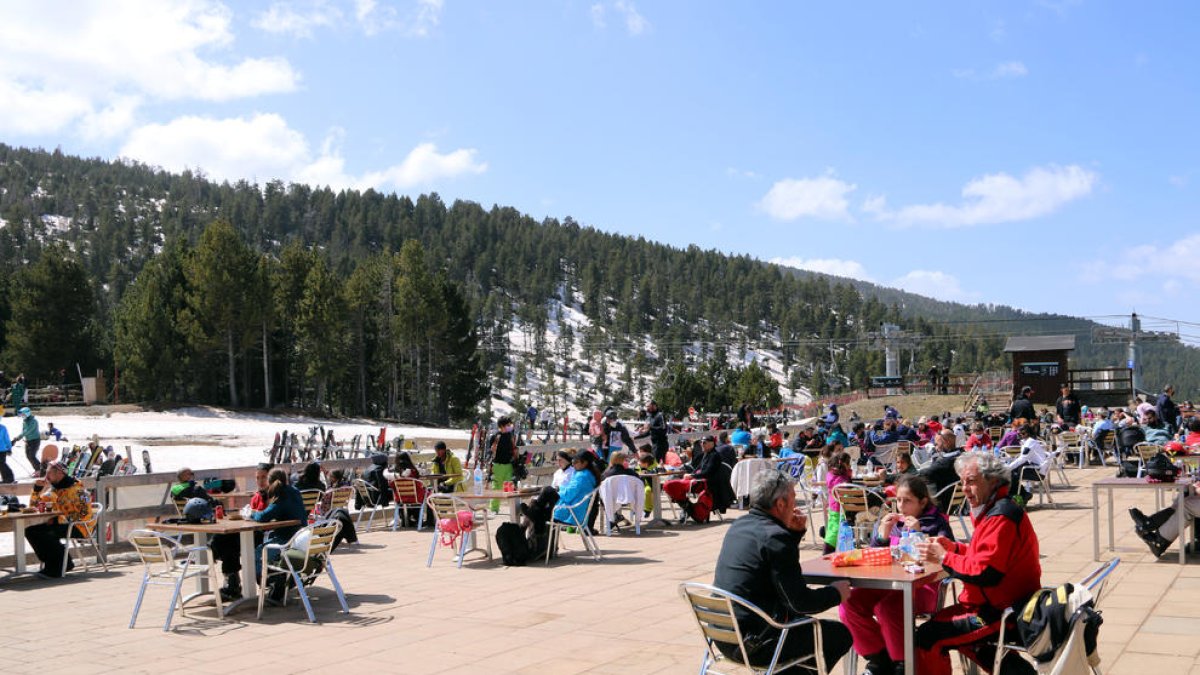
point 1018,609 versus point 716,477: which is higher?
point 1018,609

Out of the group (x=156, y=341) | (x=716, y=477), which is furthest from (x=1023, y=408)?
(x=156, y=341)

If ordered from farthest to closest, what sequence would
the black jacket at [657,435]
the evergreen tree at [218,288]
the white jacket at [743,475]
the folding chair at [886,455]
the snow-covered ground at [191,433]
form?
the evergreen tree at [218,288] → the snow-covered ground at [191,433] → the black jacket at [657,435] → the folding chair at [886,455] → the white jacket at [743,475]

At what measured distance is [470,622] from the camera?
695cm

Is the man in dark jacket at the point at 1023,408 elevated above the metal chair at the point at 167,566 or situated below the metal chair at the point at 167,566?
above

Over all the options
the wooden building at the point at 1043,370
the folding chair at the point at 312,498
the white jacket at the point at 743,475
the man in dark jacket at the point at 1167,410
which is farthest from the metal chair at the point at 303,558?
the wooden building at the point at 1043,370

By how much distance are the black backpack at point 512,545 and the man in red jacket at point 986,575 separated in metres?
5.69

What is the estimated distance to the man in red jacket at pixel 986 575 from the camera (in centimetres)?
413

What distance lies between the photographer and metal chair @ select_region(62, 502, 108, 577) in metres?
9.58

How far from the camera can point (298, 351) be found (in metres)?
61.2

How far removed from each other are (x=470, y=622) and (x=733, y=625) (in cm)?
349

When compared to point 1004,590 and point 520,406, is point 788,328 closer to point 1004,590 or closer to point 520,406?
point 520,406

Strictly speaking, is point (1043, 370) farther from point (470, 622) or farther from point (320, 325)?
point (470, 622)

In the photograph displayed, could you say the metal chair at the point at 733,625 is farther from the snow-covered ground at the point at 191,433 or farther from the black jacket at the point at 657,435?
the snow-covered ground at the point at 191,433

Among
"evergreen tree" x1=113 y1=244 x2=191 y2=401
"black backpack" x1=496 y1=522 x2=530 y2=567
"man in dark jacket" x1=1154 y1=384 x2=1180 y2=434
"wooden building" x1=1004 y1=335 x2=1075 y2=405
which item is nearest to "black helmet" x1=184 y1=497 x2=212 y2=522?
"black backpack" x1=496 y1=522 x2=530 y2=567
